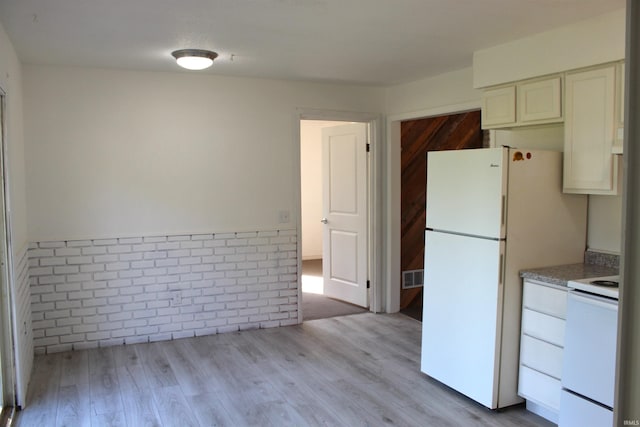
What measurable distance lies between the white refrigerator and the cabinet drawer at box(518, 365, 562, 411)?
0.20ft

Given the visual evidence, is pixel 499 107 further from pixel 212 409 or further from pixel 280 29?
pixel 212 409

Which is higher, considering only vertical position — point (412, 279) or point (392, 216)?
point (392, 216)

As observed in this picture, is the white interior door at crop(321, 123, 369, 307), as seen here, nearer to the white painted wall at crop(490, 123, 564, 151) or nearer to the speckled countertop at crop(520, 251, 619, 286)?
the white painted wall at crop(490, 123, 564, 151)

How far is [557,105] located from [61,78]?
12.1 feet

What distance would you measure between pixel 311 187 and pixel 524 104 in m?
5.27

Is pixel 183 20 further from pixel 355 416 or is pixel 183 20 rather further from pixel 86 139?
pixel 355 416

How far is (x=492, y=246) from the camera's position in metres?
3.01

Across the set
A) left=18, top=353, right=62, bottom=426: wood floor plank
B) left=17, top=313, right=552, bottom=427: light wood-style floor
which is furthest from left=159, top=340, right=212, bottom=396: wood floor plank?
left=18, top=353, right=62, bottom=426: wood floor plank

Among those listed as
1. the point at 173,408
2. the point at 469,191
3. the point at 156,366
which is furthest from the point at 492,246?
the point at 156,366

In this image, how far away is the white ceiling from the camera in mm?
2621

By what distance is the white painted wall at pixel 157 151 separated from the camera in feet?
13.2

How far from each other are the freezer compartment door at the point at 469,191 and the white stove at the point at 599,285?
1.62ft

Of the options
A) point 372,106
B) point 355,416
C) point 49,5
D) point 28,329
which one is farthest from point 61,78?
point 355,416

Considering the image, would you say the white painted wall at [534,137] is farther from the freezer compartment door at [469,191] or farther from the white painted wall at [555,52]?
the freezer compartment door at [469,191]
